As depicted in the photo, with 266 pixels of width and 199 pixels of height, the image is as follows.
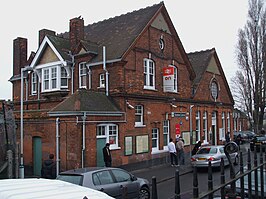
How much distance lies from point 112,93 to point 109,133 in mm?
2627

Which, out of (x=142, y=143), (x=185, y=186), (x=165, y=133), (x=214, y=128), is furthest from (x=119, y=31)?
(x=214, y=128)

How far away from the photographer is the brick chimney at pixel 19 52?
89.2ft

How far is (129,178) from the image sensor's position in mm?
10992

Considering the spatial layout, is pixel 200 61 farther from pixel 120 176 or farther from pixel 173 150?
pixel 120 176

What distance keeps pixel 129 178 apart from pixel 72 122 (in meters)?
6.36

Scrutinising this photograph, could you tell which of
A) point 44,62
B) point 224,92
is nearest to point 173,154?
point 44,62

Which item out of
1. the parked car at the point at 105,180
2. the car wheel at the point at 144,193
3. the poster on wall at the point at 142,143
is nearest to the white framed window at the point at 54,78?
the poster on wall at the point at 142,143

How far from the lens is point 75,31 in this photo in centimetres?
2253

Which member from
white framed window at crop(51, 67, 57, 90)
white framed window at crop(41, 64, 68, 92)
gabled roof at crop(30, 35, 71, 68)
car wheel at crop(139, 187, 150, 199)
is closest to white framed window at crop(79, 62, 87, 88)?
gabled roof at crop(30, 35, 71, 68)

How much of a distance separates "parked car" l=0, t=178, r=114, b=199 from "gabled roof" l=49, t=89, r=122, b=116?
1243 cm

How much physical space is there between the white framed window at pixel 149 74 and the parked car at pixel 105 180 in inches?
438

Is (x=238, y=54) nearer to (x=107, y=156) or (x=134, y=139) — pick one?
(x=134, y=139)

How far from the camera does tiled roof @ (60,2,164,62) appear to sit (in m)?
20.8

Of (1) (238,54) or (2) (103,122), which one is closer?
(2) (103,122)
